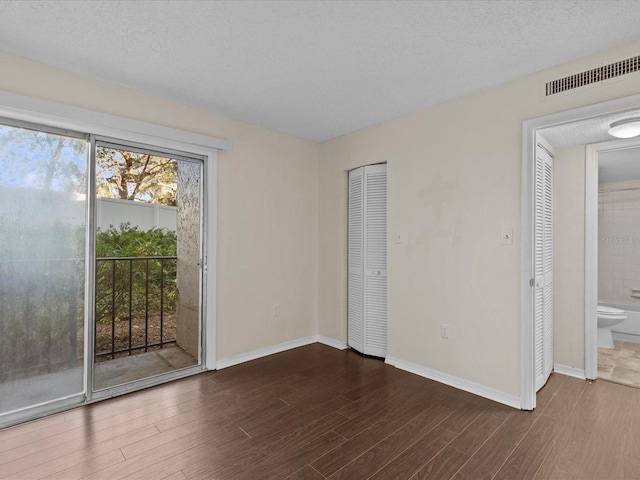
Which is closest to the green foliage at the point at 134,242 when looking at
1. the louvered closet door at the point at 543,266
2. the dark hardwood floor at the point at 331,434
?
the dark hardwood floor at the point at 331,434

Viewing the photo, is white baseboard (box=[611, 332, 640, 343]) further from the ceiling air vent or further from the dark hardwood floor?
the ceiling air vent

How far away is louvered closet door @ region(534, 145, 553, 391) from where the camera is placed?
2656 mm

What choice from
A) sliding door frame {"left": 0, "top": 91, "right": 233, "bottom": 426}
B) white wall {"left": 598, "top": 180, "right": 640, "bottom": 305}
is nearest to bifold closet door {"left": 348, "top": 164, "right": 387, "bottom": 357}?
sliding door frame {"left": 0, "top": 91, "right": 233, "bottom": 426}

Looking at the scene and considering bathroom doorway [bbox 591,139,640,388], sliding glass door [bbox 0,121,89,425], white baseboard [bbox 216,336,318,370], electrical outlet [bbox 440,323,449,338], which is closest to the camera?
sliding glass door [bbox 0,121,89,425]

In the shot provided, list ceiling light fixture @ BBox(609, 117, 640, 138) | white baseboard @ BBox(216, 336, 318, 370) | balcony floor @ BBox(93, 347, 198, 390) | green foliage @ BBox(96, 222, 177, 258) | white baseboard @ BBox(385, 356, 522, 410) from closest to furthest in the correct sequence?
ceiling light fixture @ BBox(609, 117, 640, 138) < white baseboard @ BBox(385, 356, 522, 410) < balcony floor @ BBox(93, 347, 198, 390) < white baseboard @ BBox(216, 336, 318, 370) < green foliage @ BBox(96, 222, 177, 258)

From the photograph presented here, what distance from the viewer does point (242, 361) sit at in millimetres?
3455

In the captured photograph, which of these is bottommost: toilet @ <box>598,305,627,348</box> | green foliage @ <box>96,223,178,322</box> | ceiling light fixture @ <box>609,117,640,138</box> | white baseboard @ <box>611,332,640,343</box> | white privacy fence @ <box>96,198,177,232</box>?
white baseboard @ <box>611,332,640,343</box>

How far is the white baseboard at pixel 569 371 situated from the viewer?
3.04 metres

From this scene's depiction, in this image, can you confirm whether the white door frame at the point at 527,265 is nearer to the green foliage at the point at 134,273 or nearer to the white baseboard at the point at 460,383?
the white baseboard at the point at 460,383

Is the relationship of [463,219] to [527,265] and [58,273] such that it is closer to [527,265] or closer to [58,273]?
[527,265]

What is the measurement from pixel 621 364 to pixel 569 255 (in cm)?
130

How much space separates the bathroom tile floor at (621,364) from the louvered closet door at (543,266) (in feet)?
1.75

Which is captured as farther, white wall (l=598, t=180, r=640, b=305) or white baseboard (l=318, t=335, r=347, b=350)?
white wall (l=598, t=180, r=640, b=305)

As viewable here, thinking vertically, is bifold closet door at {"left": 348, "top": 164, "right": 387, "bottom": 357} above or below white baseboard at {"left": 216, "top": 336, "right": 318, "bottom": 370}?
above
